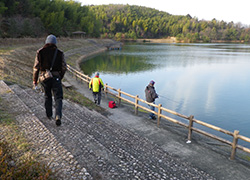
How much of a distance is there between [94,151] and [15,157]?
1980mm

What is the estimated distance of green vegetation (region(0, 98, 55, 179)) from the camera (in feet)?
12.0

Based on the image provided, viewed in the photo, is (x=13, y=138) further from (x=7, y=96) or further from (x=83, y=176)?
(x=7, y=96)

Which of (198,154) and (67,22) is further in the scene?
(67,22)

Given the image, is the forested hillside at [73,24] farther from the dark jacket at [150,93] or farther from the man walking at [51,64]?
the man walking at [51,64]

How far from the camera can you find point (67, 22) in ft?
247

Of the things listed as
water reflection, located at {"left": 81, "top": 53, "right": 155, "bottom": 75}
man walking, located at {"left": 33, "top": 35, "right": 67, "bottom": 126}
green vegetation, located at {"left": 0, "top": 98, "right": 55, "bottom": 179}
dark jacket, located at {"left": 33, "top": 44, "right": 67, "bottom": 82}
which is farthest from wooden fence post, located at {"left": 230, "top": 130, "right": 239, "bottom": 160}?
water reflection, located at {"left": 81, "top": 53, "right": 155, "bottom": 75}

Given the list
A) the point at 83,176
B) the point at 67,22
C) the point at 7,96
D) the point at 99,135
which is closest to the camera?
the point at 83,176

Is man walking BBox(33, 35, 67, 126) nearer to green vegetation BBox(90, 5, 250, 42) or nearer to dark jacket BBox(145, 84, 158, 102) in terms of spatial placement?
dark jacket BBox(145, 84, 158, 102)

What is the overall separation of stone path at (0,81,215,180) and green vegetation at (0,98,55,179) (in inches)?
10.9

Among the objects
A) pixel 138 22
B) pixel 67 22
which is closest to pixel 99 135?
pixel 67 22

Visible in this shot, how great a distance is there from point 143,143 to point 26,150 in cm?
408

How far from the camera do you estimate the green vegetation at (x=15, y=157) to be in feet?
12.0

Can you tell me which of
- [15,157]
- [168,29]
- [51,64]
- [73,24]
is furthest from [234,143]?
[168,29]

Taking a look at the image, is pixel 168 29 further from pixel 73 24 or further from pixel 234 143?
pixel 234 143
